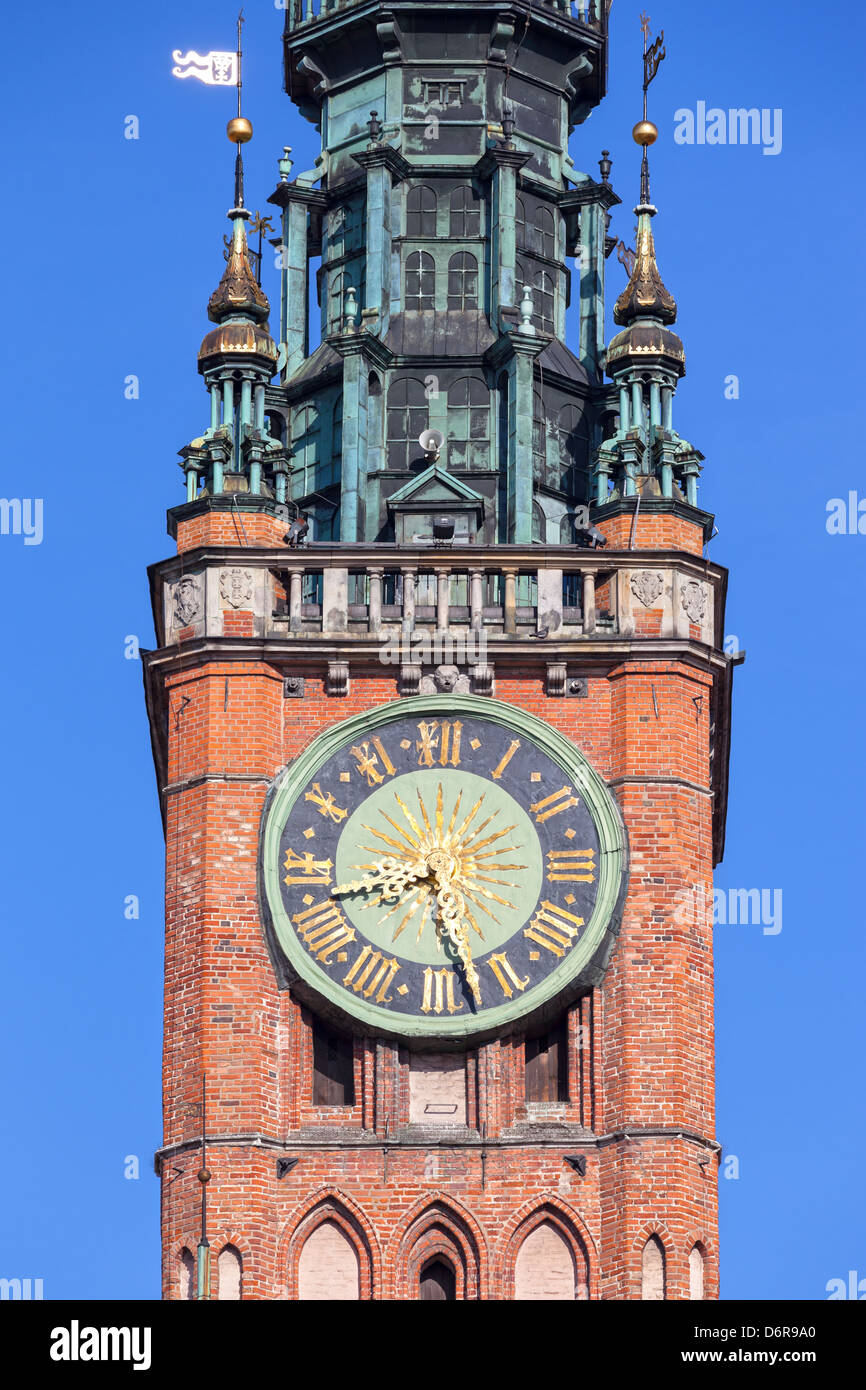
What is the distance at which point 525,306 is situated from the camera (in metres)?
58.2

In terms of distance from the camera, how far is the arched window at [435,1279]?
5206cm

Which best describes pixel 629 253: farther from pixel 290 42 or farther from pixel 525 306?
pixel 290 42

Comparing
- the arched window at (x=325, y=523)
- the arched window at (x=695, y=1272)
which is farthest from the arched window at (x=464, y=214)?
the arched window at (x=695, y=1272)

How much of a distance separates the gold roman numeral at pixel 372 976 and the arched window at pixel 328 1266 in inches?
94.3

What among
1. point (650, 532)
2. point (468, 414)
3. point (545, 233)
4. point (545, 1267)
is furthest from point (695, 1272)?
point (545, 233)

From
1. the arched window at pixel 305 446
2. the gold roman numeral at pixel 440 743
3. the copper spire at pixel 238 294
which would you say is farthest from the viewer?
the arched window at pixel 305 446

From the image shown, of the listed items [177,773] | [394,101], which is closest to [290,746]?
[177,773]

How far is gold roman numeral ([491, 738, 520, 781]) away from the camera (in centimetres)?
5388

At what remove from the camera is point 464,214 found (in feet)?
194

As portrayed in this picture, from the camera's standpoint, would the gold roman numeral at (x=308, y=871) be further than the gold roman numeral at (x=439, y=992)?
Yes

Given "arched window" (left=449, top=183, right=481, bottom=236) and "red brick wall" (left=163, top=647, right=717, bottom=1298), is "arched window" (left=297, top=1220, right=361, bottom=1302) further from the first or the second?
"arched window" (left=449, top=183, right=481, bottom=236)

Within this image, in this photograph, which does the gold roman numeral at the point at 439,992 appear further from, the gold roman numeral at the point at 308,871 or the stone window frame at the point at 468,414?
the stone window frame at the point at 468,414

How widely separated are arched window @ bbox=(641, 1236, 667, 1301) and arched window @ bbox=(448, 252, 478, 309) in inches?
482

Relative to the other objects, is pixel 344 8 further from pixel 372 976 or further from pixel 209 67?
pixel 372 976
